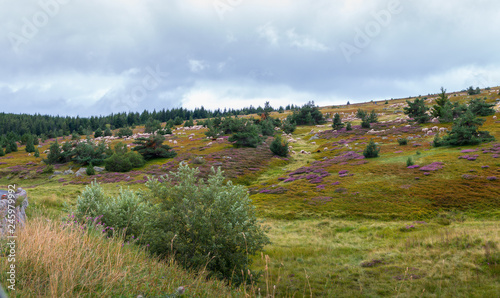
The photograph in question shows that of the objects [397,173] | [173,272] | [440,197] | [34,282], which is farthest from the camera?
[397,173]

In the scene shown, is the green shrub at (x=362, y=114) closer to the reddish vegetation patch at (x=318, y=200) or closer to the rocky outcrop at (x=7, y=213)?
the reddish vegetation patch at (x=318, y=200)

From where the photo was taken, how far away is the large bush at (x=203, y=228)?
850cm

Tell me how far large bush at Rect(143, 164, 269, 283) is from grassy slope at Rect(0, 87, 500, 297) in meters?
1.95

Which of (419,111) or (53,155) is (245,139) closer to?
(53,155)

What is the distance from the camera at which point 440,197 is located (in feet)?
81.7

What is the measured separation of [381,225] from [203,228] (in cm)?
1880

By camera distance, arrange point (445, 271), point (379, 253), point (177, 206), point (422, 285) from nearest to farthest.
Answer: point (177, 206), point (422, 285), point (445, 271), point (379, 253)

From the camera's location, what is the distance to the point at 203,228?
8.70m

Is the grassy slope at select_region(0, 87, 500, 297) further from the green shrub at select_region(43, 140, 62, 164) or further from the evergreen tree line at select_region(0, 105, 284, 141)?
the evergreen tree line at select_region(0, 105, 284, 141)

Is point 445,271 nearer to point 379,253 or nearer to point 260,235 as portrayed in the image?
point 379,253

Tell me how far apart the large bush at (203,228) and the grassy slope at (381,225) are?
1.95 metres

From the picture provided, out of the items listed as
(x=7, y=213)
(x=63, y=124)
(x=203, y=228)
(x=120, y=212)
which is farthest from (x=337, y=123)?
(x=63, y=124)

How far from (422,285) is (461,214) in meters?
15.5

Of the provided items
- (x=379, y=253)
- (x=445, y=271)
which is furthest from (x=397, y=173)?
(x=445, y=271)
